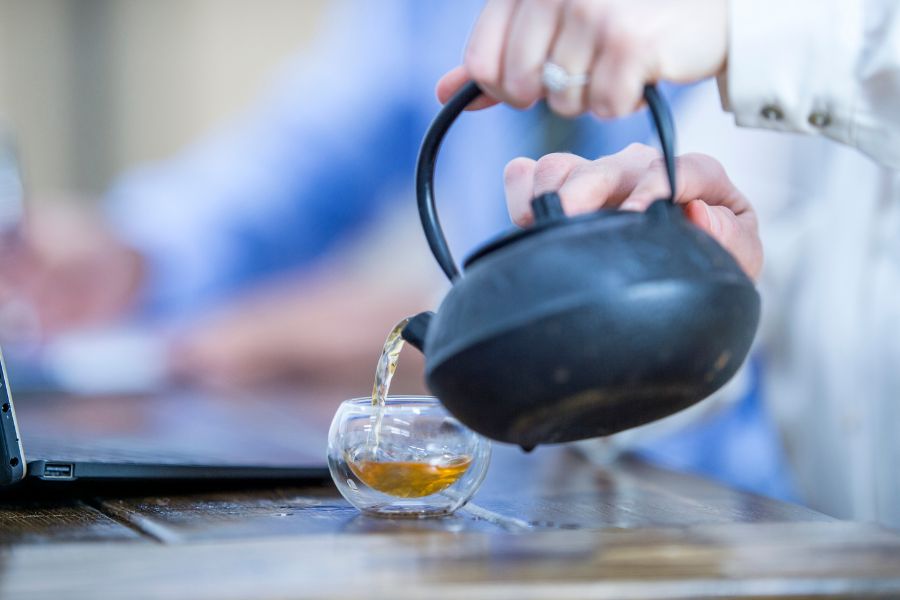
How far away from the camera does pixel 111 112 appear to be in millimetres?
3549

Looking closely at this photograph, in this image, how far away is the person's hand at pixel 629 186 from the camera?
0.55 metres

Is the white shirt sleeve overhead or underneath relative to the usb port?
overhead

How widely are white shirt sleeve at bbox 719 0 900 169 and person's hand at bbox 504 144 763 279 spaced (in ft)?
0.15

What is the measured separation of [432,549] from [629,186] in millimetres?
232

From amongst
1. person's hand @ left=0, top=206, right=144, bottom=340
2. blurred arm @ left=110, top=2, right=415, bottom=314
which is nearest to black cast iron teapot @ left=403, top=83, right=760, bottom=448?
person's hand @ left=0, top=206, right=144, bottom=340

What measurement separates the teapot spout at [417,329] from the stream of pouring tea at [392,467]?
0.04 m

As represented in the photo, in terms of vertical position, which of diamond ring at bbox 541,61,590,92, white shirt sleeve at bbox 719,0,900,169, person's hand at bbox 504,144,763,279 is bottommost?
person's hand at bbox 504,144,763,279

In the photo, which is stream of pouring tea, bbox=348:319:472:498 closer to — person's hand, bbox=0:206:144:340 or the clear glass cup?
the clear glass cup

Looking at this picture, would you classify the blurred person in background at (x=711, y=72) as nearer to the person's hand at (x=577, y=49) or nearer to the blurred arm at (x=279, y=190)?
the person's hand at (x=577, y=49)

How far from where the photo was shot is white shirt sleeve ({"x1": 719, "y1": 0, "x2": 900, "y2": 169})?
22.1 inches

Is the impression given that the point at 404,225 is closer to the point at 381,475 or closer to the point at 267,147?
the point at 267,147

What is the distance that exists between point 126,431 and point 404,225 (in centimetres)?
163

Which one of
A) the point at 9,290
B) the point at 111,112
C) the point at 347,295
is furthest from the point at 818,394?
the point at 111,112

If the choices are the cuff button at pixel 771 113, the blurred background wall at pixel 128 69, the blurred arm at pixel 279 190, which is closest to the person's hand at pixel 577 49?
the cuff button at pixel 771 113
